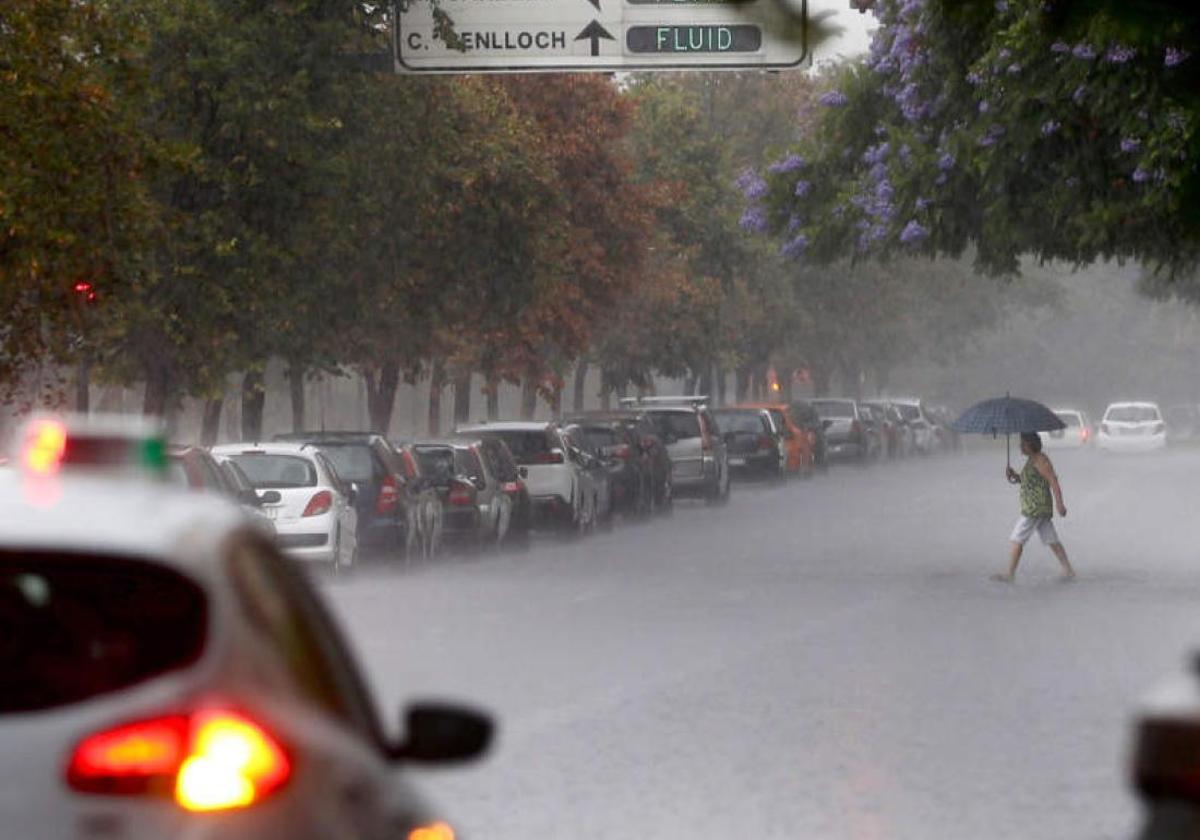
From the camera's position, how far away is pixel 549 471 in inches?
1569

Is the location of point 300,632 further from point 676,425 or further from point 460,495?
point 676,425

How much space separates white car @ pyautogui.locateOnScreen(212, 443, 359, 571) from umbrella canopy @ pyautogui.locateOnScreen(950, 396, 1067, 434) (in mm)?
6130

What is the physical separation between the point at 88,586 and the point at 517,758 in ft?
31.3

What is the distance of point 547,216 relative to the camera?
4572cm

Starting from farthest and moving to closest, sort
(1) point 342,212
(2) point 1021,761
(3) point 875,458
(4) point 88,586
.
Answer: (3) point 875,458, (1) point 342,212, (2) point 1021,761, (4) point 88,586

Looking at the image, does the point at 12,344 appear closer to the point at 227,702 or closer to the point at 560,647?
the point at 560,647

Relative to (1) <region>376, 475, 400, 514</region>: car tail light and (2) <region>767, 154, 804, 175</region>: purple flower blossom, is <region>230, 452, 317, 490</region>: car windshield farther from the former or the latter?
(2) <region>767, 154, 804, 175</region>: purple flower blossom

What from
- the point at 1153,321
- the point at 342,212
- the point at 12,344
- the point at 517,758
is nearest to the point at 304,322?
the point at 342,212

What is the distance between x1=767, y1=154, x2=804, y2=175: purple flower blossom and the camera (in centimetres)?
3416

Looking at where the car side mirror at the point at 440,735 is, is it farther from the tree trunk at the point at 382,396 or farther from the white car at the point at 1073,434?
the white car at the point at 1073,434

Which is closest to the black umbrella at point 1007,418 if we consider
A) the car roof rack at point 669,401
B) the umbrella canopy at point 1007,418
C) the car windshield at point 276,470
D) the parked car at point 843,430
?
the umbrella canopy at point 1007,418

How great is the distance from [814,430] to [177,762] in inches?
2647

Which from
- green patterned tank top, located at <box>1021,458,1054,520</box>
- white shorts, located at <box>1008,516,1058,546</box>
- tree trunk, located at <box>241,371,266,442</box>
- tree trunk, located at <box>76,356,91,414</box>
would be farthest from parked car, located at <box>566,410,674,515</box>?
green patterned tank top, located at <box>1021,458,1054,520</box>

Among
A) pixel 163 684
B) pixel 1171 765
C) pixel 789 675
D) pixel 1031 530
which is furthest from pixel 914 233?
pixel 163 684
